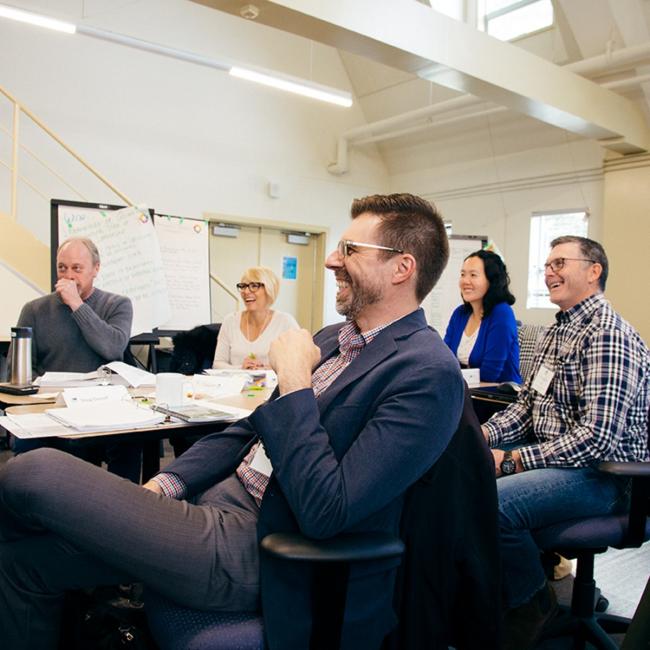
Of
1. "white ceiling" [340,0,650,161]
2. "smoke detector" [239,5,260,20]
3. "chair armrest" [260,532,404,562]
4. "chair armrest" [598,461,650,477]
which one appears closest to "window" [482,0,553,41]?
"white ceiling" [340,0,650,161]

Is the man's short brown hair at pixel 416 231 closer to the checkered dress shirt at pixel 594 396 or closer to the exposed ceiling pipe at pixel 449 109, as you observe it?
the checkered dress shirt at pixel 594 396

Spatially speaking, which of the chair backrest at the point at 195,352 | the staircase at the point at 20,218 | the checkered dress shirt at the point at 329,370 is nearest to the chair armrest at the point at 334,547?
the checkered dress shirt at the point at 329,370

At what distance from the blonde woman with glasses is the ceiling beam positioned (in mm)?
1577

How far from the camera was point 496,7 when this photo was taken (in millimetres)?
6340

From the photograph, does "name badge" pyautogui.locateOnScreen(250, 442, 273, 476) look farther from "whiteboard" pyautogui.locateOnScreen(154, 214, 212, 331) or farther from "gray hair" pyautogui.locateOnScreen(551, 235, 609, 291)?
"whiteboard" pyautogui.locateOnScreen(154, 214, 212, 331)

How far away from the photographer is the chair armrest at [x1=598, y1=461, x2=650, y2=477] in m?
1.46

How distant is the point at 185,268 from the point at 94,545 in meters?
4.63

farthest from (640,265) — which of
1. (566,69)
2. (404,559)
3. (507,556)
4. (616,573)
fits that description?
(404,559)

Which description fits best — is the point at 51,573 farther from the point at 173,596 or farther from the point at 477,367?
the point at 477,367

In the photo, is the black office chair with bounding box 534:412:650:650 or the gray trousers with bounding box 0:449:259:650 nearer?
the gray trousers with bounding box 0:449:259:650

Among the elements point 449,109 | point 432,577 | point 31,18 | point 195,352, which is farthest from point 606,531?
point 449,109

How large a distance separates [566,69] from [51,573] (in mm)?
5372

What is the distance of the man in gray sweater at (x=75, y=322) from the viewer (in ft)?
8.59

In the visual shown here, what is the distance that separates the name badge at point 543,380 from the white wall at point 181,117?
5049 mm
